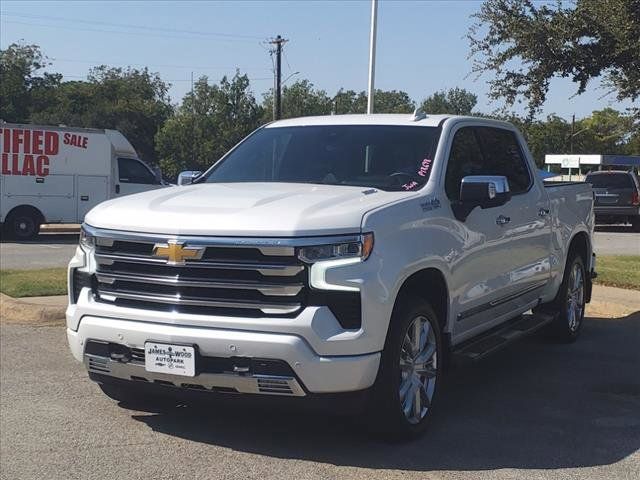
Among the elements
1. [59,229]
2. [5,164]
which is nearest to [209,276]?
[5,164]

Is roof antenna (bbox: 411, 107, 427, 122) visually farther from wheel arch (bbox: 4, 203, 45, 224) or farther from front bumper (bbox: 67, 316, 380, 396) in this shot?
wheel arch (bbox: 4, 203, 45, 224)

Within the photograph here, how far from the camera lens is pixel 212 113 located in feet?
180

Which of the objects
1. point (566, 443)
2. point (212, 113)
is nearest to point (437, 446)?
point (566, 443)

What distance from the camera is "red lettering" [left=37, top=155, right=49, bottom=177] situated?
66.0ft

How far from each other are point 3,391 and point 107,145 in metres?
15.6

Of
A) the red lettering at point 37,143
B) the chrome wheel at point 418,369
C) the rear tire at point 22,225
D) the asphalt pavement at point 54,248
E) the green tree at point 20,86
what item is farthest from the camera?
the green tree at point 20,86

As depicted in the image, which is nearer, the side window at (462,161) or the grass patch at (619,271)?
the side window at (462,161)

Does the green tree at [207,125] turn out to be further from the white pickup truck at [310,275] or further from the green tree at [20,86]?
the white pickup truck at [310,275]

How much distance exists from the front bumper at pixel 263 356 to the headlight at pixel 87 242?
635 millimetres

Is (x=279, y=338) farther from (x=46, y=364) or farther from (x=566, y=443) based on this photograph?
(x=46, y=364)

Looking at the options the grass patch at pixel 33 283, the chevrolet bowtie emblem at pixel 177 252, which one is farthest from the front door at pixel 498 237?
the grass patch at pixel 33 283

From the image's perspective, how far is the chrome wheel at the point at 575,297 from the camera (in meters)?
7.89

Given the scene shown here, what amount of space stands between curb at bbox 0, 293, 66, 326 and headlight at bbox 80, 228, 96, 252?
3.79 m

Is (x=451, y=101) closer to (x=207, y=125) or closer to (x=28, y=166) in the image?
(x=207, y=125)
